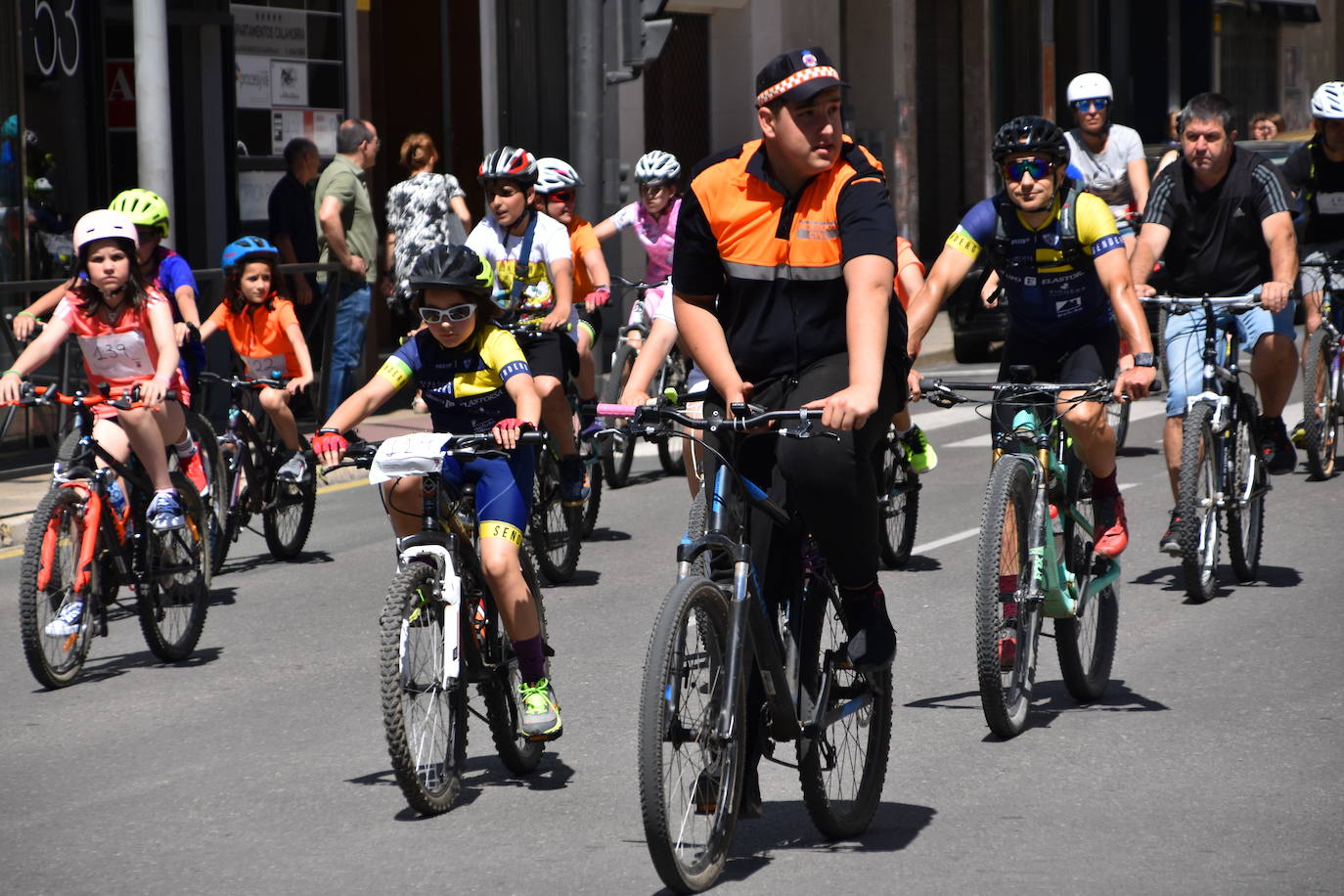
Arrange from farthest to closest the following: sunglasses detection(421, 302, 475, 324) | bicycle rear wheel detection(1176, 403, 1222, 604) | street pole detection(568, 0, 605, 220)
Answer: street pole detection(568, 0, 605, 220) → bicycle rear wheel detection(1176, 403, 1222, 604) → sunglasses detection(421, 302, 475, 324)

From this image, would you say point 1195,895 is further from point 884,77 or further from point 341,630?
point 884,77

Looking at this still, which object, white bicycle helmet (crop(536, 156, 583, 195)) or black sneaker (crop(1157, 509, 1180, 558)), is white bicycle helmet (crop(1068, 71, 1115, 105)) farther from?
black sneaker (crop(1157, 509, 1180, 558))

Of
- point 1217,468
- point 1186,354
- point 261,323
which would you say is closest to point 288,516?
point 261,323

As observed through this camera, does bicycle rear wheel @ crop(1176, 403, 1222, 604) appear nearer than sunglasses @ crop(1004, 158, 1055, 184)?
No

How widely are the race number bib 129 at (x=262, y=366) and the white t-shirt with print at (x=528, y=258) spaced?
3.98 ft

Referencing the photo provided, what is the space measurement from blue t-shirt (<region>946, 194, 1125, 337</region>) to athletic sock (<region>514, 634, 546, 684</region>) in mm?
2091

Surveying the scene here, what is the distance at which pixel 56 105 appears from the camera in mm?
14617

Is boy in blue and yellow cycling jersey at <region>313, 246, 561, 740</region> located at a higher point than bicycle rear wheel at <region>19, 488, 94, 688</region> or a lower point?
higher

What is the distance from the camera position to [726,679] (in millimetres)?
4770

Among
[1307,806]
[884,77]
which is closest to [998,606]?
[1307,806]

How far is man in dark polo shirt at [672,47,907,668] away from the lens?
4.97 meters

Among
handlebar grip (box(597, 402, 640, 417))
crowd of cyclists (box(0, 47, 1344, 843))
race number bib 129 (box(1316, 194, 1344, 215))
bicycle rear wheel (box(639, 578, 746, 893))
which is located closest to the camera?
bicycle rear wheel (box(639, 578, 746, 893))

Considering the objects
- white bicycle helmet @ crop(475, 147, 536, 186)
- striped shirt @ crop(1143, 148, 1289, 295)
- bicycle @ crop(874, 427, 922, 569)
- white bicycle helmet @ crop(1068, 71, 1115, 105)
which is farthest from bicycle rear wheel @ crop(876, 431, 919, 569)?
white bicycle helmet @ crop(1068, 71, 1115, 105)

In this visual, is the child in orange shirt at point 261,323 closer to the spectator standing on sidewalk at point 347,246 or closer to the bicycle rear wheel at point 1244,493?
the spectator standing on sidewalk at point 347,246
